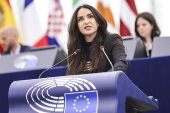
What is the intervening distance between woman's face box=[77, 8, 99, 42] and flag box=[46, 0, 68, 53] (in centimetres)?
422

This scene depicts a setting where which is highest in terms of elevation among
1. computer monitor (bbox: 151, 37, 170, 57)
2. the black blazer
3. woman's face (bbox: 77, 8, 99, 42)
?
woman's face (bbox: 77, 8, 99, 42)

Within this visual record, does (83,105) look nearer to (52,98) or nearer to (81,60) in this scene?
(52,98)

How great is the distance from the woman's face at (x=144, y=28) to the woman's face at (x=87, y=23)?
1.88 m

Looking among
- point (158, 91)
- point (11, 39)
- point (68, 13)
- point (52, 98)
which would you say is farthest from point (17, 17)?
point (52, 98)

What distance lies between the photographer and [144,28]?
5309 millimetres

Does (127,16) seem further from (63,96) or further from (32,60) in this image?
(63,96)

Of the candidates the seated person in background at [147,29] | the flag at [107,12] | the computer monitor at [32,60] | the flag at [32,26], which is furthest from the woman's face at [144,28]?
the flag at [32,26]

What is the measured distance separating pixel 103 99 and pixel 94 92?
0.06m

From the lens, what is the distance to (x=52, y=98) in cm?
274

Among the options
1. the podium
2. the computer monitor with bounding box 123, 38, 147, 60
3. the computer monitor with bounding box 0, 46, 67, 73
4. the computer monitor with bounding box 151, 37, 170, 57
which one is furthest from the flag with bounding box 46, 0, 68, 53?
the podium

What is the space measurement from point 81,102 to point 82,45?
96cm

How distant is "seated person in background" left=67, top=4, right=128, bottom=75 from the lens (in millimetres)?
3342

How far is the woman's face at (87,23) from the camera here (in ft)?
11.3

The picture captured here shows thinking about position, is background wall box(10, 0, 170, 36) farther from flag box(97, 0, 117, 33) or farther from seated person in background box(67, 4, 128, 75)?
seated person in background box(67, 4, 128, 75)
